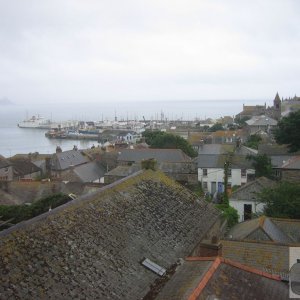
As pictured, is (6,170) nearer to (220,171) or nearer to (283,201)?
(220,171)

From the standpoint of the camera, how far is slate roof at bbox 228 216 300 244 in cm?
1998

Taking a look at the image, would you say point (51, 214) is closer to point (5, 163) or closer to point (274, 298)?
point (274, 298)

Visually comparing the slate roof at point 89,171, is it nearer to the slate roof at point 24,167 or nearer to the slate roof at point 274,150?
the slate roof at point 24,167

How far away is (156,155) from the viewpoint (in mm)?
57625

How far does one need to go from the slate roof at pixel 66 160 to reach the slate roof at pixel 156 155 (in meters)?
9.27

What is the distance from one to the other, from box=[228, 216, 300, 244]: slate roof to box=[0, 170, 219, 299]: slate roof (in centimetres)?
328

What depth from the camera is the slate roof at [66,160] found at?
61.6m

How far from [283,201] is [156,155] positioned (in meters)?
32.4

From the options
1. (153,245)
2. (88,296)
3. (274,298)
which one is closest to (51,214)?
(88,296)

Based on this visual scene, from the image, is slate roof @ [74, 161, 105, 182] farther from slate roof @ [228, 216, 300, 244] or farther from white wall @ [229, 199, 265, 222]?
slate roof @ [228, 216, 300, 244]

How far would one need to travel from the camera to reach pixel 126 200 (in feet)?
53.1

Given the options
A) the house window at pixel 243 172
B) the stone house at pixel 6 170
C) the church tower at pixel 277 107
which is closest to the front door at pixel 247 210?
the house window at pixel 243 172

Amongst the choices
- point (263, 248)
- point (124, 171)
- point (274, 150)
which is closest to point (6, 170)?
point (124, 171)

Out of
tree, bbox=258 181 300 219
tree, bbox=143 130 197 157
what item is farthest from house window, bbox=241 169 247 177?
A: tree, bbox=143 130 197 157
